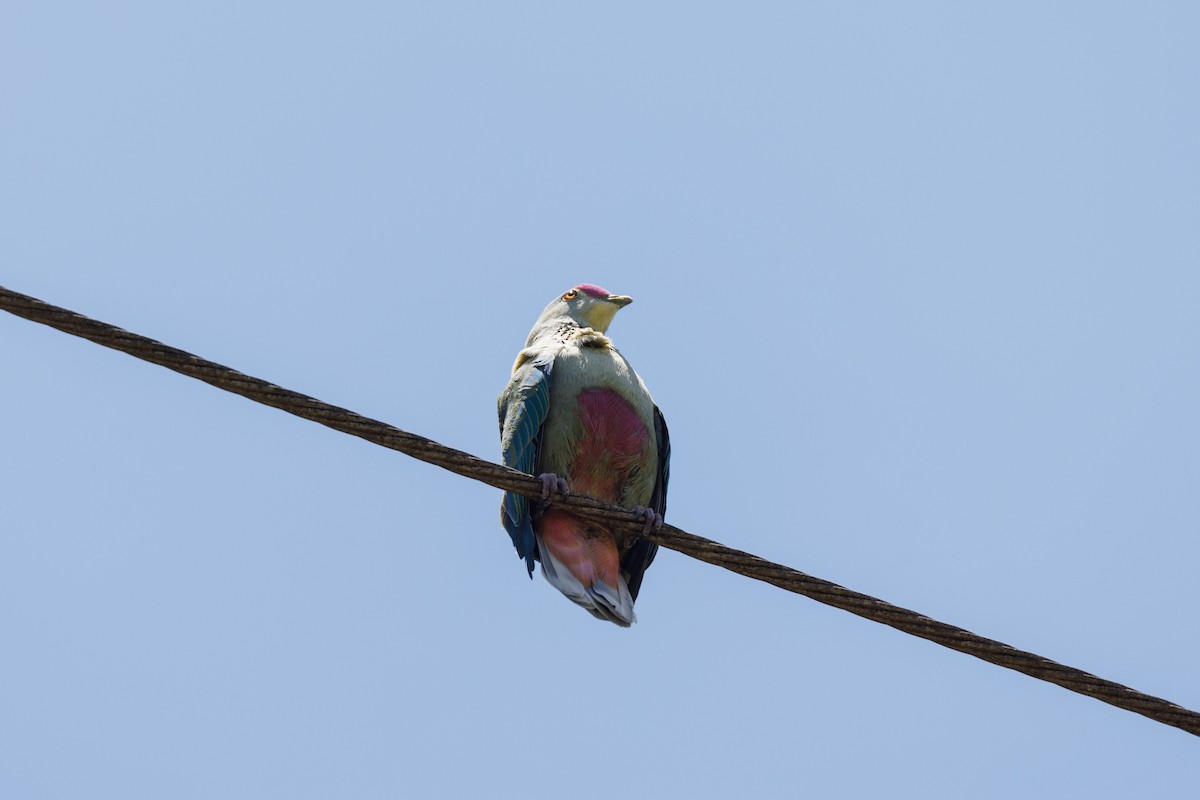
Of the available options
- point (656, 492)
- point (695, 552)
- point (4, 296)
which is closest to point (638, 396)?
point (656, 492)

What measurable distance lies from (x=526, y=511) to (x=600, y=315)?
1.29 m

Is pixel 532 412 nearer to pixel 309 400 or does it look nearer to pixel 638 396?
pixel 638 396

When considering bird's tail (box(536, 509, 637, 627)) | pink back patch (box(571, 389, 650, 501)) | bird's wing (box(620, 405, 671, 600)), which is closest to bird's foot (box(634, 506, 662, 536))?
bird's tail (box(536, 509, 637, 627))

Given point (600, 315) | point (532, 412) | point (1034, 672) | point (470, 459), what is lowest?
point (1034, 672)

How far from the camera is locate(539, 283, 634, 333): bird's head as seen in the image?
7066 millimetres

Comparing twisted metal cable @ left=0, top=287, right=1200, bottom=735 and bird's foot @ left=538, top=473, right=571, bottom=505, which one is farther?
bird's foot @ left=538, top=473, right=571, bottom=505

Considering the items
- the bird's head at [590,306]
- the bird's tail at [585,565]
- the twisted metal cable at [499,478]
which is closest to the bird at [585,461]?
the bird's tail at [585,565]

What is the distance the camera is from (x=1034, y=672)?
3955 millimetres

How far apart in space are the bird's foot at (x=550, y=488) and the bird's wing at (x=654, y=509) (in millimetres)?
1062

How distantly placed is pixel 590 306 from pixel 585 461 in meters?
1.13

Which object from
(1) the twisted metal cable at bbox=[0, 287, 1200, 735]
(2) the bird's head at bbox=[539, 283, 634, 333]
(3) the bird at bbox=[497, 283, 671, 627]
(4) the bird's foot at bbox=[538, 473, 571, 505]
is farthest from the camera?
(2) the bird's head at bbox=[539, 283, 634, 333]

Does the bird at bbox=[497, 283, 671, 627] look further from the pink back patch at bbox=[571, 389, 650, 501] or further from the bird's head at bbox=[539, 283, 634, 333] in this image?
the bird's head at bbox=[539, 283, 634, 333]

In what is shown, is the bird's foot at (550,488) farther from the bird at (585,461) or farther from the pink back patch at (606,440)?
the pink back patch at (606,440)

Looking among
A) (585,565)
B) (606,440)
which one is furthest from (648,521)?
(606,440)
